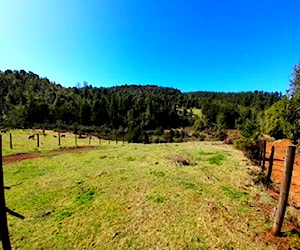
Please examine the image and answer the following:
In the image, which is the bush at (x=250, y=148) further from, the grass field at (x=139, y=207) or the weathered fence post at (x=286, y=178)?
the weathered fence post at (x=286, y=178)

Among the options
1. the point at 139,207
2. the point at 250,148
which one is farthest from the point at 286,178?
the point at 250,148

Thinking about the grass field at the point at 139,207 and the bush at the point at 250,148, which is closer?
the grass field at the point at 139,207

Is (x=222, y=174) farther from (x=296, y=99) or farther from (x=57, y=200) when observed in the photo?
(x=296, y=99)

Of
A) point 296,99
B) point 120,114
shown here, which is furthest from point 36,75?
point 296,99

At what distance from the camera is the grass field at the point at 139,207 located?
9000mm

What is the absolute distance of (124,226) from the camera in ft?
32.1

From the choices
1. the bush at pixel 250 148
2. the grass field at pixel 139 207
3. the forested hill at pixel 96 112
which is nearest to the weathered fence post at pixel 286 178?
the grass field at pixel 139 207

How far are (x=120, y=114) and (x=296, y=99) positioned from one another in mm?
92755

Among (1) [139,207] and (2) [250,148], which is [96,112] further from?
(1) [139,207]

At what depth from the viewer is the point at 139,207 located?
1118 cm

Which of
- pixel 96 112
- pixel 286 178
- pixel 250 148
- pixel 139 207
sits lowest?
pixel 139 207

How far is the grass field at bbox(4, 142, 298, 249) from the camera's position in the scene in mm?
9000

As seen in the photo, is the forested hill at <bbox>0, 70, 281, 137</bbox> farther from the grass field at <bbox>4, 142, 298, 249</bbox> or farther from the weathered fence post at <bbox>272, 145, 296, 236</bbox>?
the weathered fence post at <bbox>272, 145, 296, 236</bbox>

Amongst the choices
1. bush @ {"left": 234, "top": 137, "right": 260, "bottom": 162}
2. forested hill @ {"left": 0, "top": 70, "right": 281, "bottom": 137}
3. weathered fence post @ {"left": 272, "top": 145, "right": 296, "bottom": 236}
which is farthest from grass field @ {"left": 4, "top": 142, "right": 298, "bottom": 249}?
forested hill @ {"left": 0, "top": 70, "right": 281, "bottom": 137}
